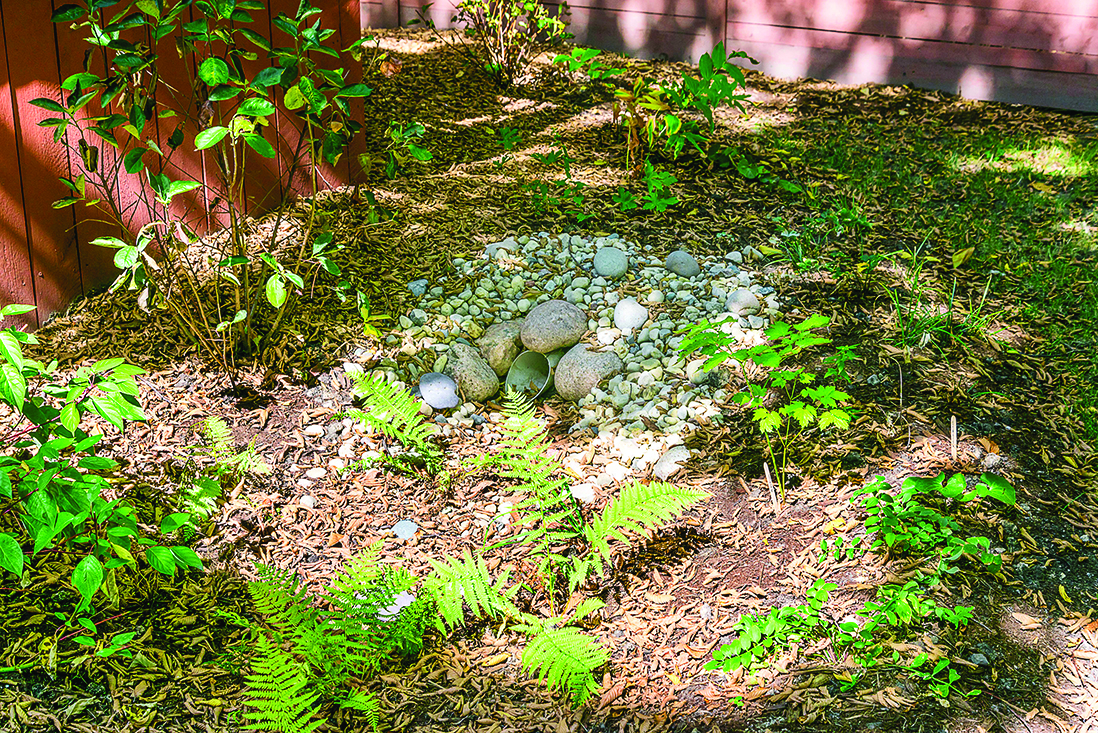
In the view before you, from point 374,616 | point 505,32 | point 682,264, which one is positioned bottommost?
point 374,616

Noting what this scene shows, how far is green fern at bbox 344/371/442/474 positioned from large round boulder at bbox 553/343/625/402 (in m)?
0.61

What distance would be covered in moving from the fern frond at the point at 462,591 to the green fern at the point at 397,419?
0.68 metres

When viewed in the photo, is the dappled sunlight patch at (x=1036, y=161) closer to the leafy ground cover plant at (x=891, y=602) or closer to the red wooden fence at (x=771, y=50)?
the red wooden fence at (x=771, y=50)

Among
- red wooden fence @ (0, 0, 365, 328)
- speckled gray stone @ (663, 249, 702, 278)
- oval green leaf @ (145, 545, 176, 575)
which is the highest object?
red wooden fence @ (0, 0, 365, 328)

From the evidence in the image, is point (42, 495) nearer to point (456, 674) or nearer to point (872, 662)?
point (456, 674)

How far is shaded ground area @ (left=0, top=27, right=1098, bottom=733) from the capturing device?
2.18 m

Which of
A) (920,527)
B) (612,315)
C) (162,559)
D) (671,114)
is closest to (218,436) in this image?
(162,559)

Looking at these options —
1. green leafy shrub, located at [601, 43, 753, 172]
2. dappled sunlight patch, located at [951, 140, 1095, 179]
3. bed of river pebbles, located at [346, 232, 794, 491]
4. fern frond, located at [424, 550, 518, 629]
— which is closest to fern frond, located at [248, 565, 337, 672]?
fern frond, located at [424, 550, 518, 629]

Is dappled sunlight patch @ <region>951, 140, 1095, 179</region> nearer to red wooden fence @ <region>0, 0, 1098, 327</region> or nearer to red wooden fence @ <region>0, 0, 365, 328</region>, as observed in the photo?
red wooden fence @ <region>0, 0, 1098, 327</region>

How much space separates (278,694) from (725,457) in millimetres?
1644

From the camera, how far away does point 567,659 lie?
2141 millimetres

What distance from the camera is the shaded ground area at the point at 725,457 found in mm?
2182

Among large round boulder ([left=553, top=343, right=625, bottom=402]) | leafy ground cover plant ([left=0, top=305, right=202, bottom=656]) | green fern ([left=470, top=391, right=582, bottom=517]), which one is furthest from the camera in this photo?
large round boulder ([left=553, top=343, right=625, bottom=402])

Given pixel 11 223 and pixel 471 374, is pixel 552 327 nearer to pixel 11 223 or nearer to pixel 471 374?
pixel 471 374
